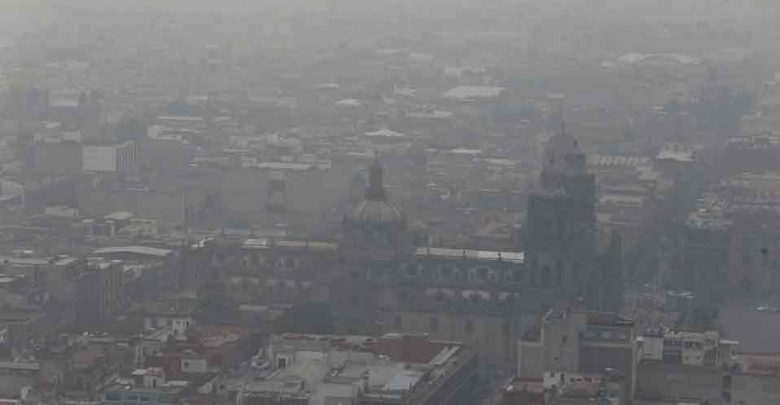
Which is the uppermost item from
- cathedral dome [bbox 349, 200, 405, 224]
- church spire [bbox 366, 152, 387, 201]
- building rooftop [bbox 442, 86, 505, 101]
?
church spire [bbox 366, 152, 387, 201]

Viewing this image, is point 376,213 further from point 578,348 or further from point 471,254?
point 578,348

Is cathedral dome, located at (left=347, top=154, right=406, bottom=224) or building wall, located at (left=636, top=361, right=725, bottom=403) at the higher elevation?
cathedral dome, located at (left=347, top=154, right=406, bottom=224)

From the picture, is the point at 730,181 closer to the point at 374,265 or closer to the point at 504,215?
the point at 504,215

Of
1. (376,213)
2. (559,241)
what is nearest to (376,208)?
(376,213)

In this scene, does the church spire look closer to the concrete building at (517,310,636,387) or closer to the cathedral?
the cathedral

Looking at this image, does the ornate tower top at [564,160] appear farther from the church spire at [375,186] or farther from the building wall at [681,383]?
the building wall at [681,383]

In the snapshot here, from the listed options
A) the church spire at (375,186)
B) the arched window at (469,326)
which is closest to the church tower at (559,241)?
the arched window at (469,326)

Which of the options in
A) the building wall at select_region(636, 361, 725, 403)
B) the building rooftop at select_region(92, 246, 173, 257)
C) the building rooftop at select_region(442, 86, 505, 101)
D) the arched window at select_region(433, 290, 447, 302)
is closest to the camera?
the building wall at select_region(636, 361, 725, 403)

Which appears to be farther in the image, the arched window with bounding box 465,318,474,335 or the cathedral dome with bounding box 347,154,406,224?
the cathedral dome with bounding box 347,154,406,224

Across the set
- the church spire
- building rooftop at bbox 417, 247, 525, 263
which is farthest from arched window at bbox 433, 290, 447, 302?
the church spire
